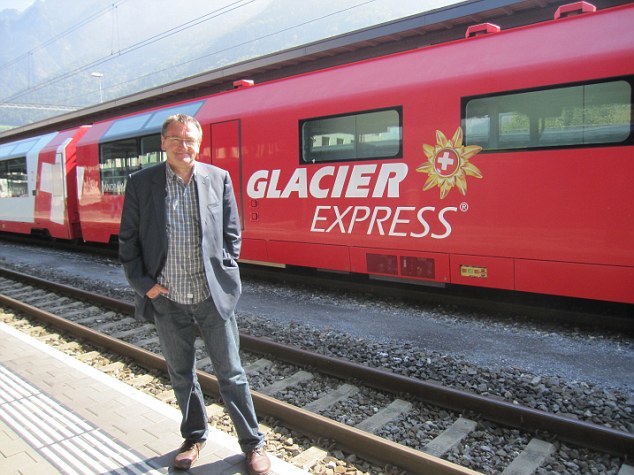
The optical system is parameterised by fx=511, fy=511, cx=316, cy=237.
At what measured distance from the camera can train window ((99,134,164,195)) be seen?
9766mm

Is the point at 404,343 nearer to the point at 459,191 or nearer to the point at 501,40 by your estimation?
the point at 459,191

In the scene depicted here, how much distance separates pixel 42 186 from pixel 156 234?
13.1 meters

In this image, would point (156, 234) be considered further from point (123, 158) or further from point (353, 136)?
point (123, 158)

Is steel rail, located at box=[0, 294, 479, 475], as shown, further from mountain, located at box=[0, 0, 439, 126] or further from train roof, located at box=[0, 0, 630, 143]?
mountain, located at box=[0, 0, 439, 126]

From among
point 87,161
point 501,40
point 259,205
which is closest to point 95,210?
point 87,161

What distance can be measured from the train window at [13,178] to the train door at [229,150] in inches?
357

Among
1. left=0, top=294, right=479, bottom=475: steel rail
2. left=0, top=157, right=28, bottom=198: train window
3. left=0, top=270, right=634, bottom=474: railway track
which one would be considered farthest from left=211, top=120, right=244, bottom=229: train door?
left=0, top=157, right=28, bottom=198: train window

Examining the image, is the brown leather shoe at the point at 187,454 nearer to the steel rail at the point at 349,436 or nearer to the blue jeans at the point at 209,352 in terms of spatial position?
the blue jeans at the point at 209,352

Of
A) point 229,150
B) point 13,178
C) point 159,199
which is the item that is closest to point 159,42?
point 13,178

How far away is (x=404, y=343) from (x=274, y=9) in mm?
105287

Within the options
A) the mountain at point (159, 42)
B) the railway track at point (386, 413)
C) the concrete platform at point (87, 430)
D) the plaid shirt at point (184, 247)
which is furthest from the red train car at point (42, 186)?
the mountain at point (159, 42)

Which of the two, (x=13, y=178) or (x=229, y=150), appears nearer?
(x=229, y=150)

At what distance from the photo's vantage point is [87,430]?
10.7ft

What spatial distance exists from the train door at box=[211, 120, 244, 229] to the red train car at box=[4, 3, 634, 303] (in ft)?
0.18
